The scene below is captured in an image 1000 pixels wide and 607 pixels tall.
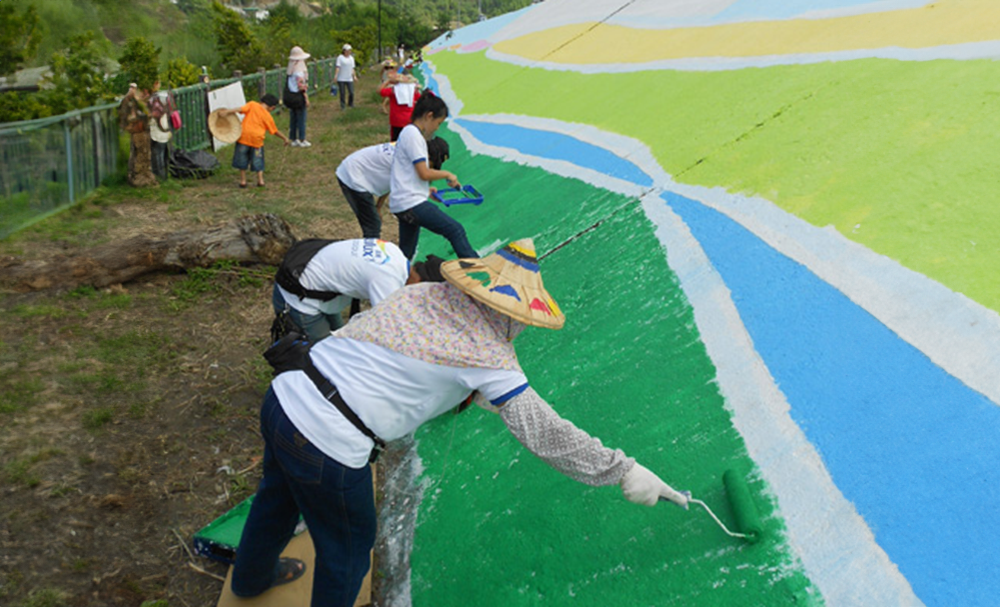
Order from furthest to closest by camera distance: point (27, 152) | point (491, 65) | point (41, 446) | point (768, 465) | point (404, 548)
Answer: point (491, 65), point (27, 152), point (41, 446), point (404, 548), point (768, 465)

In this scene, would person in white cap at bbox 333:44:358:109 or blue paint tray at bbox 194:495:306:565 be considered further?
person in white cap at bbox 333:44:358:109

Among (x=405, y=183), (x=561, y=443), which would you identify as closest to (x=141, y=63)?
(x=405, y=183)

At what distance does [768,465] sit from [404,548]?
1632 mm

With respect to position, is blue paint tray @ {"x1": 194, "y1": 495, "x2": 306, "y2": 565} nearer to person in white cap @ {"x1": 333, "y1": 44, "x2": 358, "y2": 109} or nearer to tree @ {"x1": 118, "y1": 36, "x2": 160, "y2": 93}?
tree @ {"x1": 118, "y1": 36, "x2": 160, "y2": 93}

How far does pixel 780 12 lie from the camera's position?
23.8 feet

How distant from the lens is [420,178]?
5.48 metres

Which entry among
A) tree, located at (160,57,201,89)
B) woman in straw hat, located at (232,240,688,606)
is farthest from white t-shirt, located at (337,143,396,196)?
tree, located at (160,57,201,89)

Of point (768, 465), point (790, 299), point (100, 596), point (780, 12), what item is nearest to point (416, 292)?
point (768, 465)

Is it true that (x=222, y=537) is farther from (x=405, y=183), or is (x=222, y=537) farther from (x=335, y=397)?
(x=405, y=183)

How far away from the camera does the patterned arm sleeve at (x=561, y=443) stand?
2.28m

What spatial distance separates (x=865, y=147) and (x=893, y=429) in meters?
2.14

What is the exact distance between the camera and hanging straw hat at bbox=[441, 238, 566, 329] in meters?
2.34

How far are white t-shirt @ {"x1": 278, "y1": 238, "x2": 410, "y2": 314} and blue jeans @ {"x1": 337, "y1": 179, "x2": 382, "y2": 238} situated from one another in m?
2.18

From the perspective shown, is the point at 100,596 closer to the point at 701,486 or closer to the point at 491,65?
the point at 701,486
